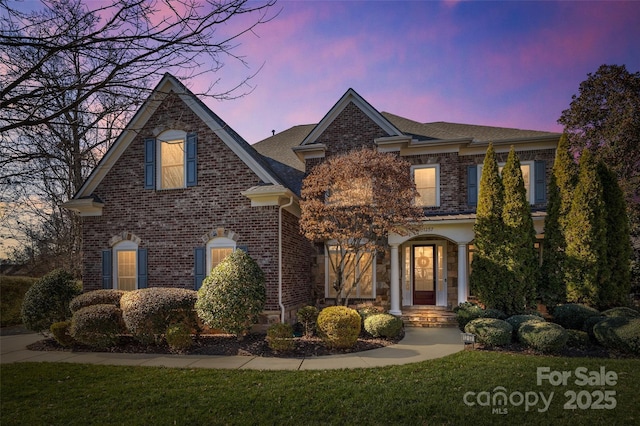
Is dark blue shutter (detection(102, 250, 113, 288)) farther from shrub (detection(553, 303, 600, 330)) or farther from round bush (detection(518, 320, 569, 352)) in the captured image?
shrub (detection(553, 303, 600, 330))

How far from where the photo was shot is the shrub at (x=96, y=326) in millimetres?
8641

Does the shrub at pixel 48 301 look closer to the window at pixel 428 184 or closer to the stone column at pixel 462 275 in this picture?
the window at pixel 428 184

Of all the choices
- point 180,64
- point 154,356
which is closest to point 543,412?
point 180,64

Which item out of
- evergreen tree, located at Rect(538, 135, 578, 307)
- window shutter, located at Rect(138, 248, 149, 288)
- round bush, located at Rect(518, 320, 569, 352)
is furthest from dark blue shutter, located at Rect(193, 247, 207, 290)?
evergreen tree, located at Rect(538, 135, 578, 307)

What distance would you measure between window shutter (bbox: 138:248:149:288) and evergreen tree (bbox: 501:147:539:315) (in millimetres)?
10875

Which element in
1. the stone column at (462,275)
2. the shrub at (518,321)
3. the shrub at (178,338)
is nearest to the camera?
the shrub at (178,338)

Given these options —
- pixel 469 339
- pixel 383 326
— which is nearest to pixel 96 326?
pixel 383 326

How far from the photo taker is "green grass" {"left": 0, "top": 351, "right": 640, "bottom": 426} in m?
4.83

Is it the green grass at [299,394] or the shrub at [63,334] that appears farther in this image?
the shrub at [63,334]

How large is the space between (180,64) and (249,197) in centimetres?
655

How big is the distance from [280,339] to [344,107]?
365 inches

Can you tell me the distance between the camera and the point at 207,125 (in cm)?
1116

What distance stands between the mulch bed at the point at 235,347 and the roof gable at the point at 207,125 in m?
4.31

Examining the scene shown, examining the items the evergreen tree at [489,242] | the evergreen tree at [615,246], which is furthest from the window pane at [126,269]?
the evergreen tree at [615,246]
